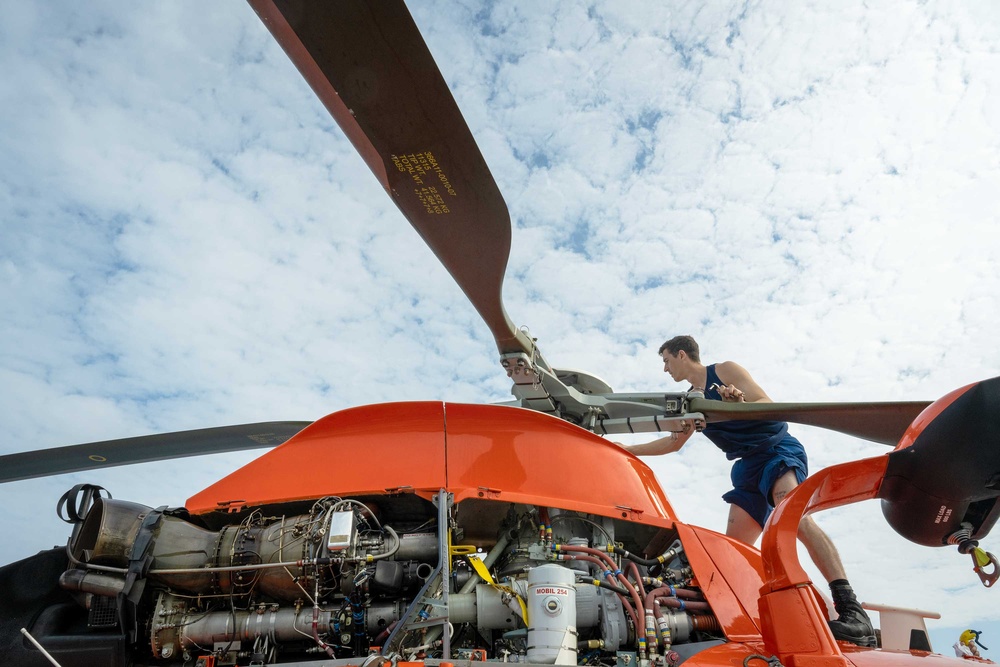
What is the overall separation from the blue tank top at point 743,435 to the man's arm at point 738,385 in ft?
0.47

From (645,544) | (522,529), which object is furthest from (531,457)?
(645,544)

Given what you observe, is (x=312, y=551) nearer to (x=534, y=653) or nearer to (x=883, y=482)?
(x=534, y=653)

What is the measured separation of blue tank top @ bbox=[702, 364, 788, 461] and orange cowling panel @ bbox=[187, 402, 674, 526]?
→ 3.77 ft

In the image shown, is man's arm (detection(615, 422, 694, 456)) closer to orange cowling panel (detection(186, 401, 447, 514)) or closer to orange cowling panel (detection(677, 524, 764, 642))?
orange cowling panel (detection(677, 524, 764, 642))

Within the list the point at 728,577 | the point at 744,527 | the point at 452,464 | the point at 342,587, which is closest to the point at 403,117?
the point at 452,464

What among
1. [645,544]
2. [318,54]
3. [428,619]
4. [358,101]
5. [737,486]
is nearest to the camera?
[318,54]

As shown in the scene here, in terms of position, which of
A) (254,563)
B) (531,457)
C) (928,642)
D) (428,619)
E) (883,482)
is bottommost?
(928,642)

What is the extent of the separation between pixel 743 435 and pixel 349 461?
9.97ft

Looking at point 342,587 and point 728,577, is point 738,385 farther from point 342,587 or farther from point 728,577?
point 342,587

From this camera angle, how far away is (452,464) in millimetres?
4055

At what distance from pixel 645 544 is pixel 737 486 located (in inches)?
53.6

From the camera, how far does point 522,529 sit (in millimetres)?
4121

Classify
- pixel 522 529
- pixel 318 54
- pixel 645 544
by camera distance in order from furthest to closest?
pixel 645 544 < pixel 522 529 < pixel 318 54

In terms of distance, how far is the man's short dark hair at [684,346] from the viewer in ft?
20.4
